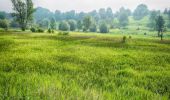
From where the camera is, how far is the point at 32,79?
33.8 ft

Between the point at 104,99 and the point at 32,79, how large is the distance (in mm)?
3769

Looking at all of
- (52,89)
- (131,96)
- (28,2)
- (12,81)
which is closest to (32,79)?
(12,81)

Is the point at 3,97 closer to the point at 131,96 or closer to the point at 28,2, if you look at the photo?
the point at 131,96

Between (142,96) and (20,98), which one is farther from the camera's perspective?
(142,96)

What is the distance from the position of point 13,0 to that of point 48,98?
92189 mm

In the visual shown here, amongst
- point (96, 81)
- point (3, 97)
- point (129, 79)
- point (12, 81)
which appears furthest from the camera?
point (129, 79)

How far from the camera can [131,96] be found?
9.09 metres

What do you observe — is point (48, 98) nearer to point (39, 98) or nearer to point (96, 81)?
point (39, 98)

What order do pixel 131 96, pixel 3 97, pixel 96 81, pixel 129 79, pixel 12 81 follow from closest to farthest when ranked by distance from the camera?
pixel 3 97 → pixel 131 96 → pixel 12 81 → pixel 96 81 → pixel 129 79

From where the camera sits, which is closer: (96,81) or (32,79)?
(32,79)

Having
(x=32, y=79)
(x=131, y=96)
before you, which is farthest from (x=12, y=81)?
(x=131, y=96)

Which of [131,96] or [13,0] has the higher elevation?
[13,0]

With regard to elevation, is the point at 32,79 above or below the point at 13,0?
below

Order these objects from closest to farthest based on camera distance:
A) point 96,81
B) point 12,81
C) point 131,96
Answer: point 131,96, point 12,81, point 96,81
